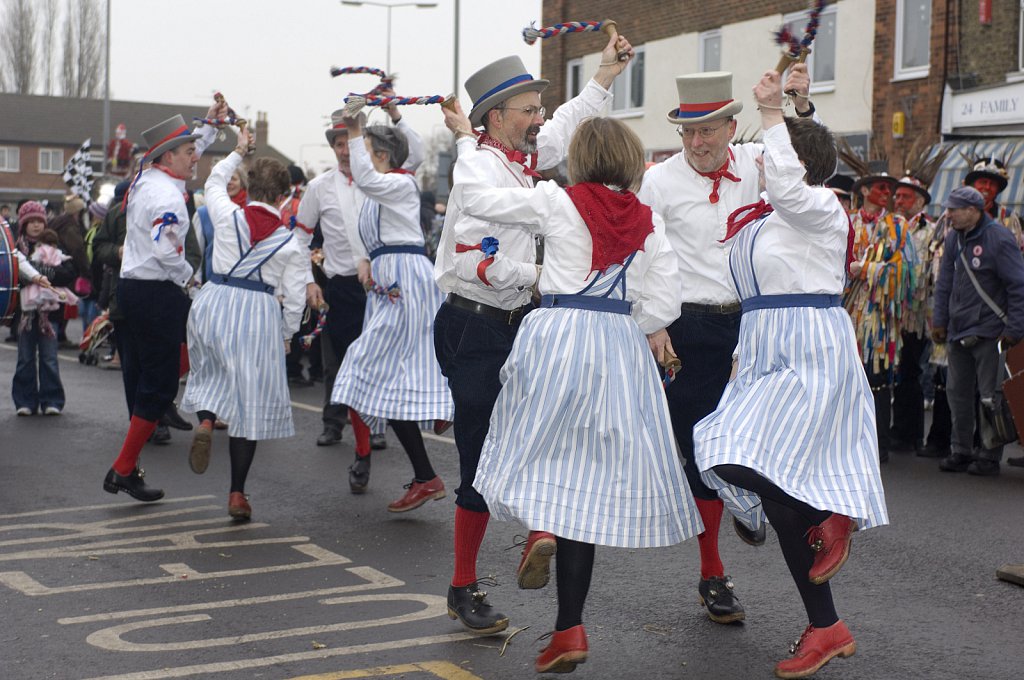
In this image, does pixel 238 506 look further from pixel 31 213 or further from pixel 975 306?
pixel 31 213

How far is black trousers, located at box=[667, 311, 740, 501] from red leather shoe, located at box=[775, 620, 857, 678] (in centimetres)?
102

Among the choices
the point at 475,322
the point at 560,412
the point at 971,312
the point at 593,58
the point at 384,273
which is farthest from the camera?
the point at 593,58

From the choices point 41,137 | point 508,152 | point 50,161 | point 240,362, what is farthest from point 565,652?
point 50,161

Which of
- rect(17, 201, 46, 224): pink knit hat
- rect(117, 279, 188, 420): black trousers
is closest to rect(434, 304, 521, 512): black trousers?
rect(117, 279, 188, 420): black trousers

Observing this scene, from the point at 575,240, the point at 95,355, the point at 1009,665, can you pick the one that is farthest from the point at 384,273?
the point at 95,355

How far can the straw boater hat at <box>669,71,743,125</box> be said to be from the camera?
555 centimetres

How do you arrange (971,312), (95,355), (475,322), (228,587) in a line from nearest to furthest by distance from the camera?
(475,322) < (228,587) < (971,312) < (95,355)

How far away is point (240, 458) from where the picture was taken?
7516 mm

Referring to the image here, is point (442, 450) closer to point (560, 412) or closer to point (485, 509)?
point (485, 509)

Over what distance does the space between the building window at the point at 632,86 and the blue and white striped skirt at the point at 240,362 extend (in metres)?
19.7

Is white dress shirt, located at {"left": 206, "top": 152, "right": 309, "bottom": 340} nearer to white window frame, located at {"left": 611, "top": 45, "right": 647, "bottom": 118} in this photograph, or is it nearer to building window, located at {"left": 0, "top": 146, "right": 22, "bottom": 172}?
white window frame, located at {"left": 611, "top": 45, "right": 647, "bottom": 118}

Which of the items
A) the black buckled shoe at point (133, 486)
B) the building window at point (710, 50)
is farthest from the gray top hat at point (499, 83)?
the building window at point (710, 50)

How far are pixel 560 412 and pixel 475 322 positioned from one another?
0.85 m

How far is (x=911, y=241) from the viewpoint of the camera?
1066cm
